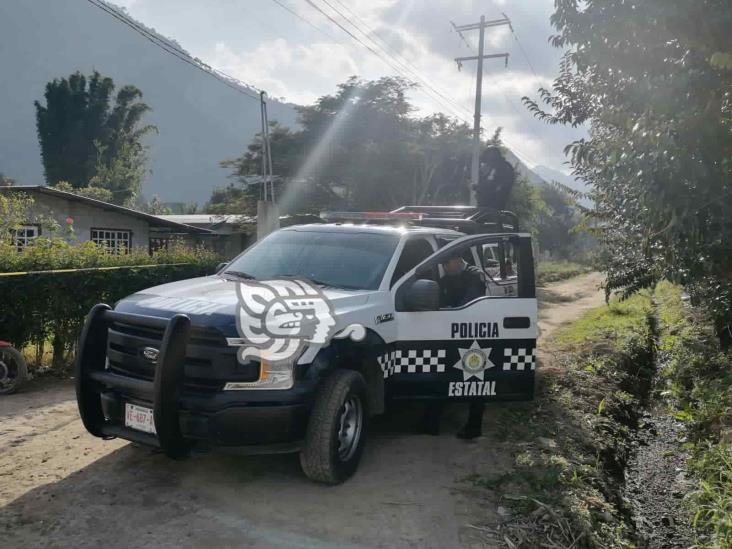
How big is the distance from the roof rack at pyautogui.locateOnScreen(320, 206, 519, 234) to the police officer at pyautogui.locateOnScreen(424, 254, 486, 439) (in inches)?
23.1

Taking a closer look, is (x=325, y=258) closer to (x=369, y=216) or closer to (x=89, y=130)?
(x=369, y=216)

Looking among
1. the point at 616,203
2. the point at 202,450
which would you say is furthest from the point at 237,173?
the point at 202,450

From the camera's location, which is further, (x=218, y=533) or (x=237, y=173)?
(x=237, y=173)

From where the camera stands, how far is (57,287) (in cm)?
770

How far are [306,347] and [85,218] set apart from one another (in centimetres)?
1742

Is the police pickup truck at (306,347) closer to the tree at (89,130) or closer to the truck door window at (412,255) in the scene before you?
the truck door window at (412,255)

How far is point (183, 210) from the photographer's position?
72.8 metres

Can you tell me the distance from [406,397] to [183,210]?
71381mm

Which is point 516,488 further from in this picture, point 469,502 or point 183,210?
point 183,210

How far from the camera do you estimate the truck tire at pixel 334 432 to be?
169 inches

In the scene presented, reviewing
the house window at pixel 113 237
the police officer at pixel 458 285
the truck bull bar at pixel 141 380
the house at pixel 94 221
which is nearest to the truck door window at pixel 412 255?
the police officer at pixel 458 285

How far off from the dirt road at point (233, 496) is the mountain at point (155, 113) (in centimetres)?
15698

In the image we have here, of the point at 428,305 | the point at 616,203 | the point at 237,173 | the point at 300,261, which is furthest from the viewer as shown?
the point at 237,173

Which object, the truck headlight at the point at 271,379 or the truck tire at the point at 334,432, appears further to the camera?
the truck tire at the point at 334,432
